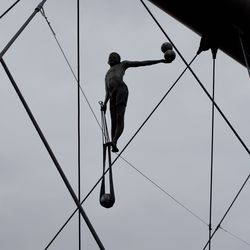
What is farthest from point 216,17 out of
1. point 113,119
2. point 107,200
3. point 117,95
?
point 107,200

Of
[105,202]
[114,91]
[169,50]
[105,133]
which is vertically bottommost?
[105,202]

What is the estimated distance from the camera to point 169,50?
5941 millimetres

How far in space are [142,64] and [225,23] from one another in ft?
3.28

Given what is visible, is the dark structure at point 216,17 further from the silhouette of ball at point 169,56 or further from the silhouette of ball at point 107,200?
the silhouette of ball at point 107,200

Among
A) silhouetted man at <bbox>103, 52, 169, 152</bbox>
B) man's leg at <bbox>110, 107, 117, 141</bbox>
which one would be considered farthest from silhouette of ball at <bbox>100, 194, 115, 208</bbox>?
man's leg at <bbox>110, 107, 117, 141</bbox>

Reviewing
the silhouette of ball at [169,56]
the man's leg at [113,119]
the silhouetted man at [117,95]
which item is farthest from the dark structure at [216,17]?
the man's leg at [113,119]

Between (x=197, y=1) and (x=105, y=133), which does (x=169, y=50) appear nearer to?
(x=197, y=1)

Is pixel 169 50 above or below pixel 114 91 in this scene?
above

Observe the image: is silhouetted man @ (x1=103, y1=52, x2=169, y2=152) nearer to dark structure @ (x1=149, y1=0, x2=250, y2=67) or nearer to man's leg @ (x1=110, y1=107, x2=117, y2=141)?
man's leg @ (x1=110, y1=107, x2=117, y2=141)

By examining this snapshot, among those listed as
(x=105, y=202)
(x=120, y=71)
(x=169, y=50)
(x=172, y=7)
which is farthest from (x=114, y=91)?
(x=105, y=202)

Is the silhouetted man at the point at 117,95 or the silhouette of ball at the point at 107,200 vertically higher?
the silhouetted man at the point at 117,95

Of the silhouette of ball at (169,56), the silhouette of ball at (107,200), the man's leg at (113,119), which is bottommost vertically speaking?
the silhouette of ball at (107,200)

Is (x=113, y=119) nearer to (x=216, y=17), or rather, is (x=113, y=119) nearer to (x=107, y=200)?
(x=107, y=200)

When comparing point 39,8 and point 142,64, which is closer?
point 39,8
